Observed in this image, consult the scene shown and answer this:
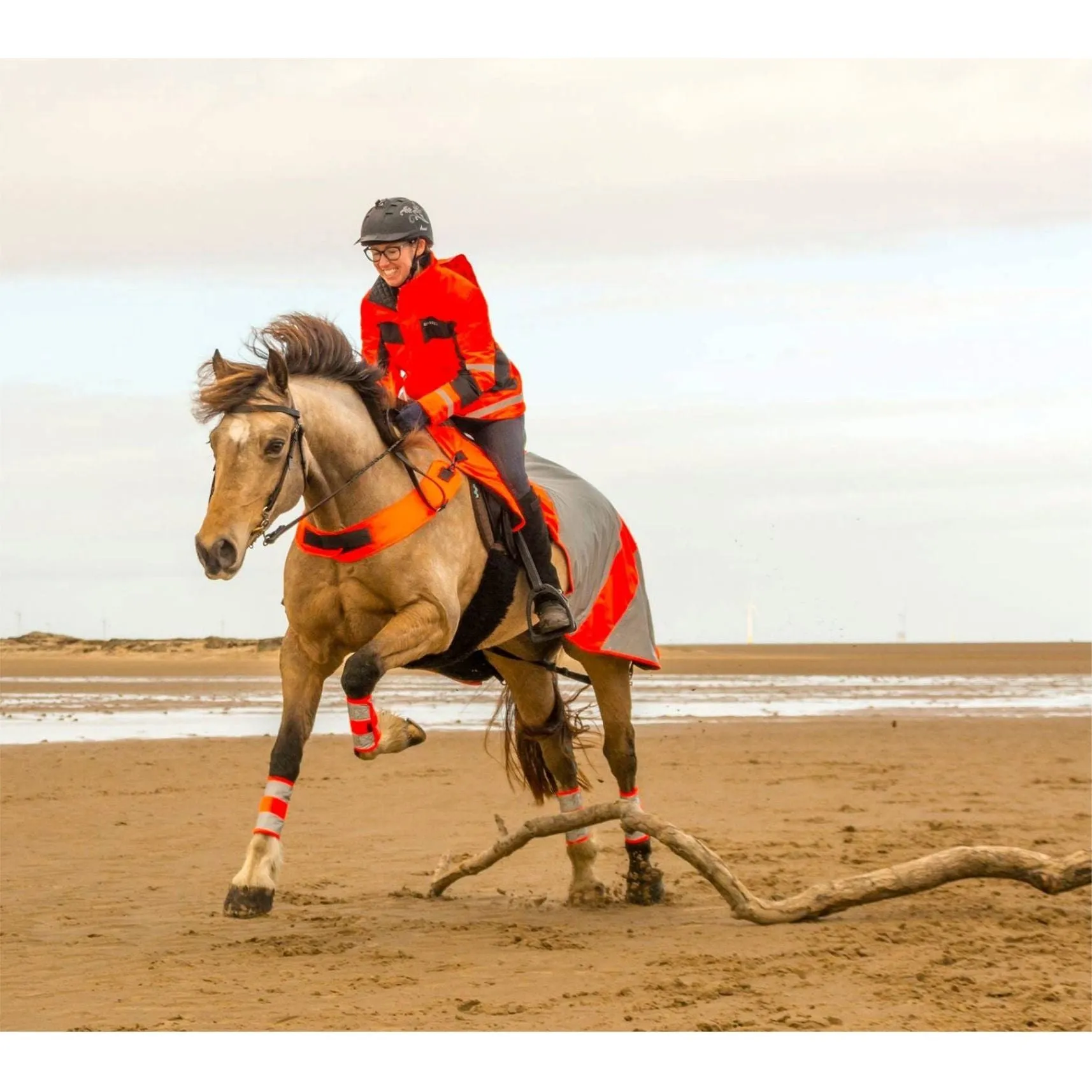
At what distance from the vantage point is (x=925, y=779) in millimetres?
15172

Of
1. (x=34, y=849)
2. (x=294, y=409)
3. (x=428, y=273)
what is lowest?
(x=34, y=849)

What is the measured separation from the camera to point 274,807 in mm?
7734

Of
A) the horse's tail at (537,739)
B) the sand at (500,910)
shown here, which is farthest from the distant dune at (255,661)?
the horse's tail at (537,739)

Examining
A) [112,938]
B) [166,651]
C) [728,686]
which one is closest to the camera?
[112,938]

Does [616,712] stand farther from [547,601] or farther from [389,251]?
[389,251]

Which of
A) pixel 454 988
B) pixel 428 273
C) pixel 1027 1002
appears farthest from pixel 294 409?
pixel 1027 1002

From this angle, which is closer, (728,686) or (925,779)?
(925,779)

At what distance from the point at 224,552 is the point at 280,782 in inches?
61.4

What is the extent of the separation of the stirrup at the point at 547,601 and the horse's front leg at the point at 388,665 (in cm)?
84

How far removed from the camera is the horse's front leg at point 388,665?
287 inches

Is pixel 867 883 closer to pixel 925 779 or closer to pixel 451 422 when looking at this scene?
pixel 451 422

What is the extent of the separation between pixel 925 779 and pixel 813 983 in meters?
8.71

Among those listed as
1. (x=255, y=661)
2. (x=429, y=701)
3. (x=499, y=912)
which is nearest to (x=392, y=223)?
(x=499, y=912)

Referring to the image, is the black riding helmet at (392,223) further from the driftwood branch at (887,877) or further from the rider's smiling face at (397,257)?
the driftwood branch at (887,877)
